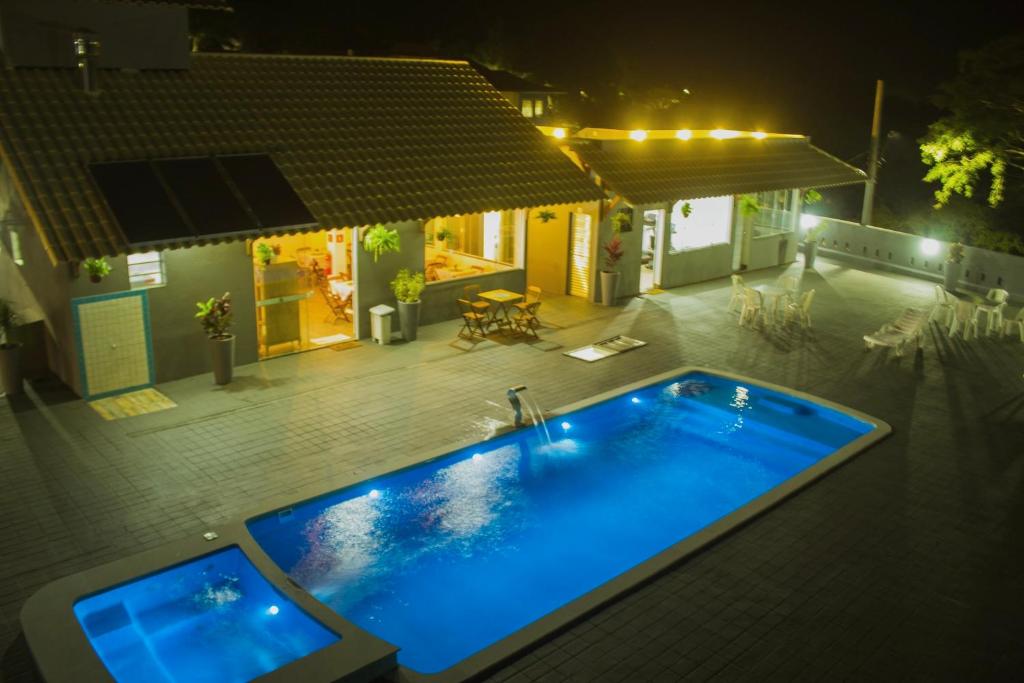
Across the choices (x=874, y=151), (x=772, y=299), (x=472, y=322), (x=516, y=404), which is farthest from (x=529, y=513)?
(x=874, y=151)

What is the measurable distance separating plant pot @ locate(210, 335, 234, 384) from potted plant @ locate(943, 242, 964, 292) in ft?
61.1

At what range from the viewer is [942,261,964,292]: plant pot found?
23250mm

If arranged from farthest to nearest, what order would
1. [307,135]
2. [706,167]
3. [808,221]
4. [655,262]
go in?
[808,221] < [655,262] < [706,167] < [307,135]

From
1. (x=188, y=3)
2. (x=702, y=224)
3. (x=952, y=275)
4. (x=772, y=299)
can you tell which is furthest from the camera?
(x=952, y=275)

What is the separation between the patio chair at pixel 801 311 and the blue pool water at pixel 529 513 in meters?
5.00

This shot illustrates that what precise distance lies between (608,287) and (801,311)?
430 cm

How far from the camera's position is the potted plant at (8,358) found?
1362cm

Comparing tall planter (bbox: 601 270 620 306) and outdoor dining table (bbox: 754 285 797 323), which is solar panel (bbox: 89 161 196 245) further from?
outdoor dining table (bbox: 754 285 797 323)

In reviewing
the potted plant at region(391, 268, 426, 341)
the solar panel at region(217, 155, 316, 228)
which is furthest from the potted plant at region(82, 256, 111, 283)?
the potted plant at region(391, 268, 426, 341)

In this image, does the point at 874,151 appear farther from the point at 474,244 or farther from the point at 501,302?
the point at 501,302

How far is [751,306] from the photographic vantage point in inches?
744

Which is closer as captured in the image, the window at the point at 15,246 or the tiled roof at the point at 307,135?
the tiled roof at the point at 307,135

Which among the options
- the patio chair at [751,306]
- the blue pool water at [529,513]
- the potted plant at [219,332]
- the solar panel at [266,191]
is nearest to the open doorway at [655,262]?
the patio chair at [751,306]

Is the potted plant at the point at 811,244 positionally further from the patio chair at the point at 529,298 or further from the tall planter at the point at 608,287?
the patio chair at the point at 529,298
